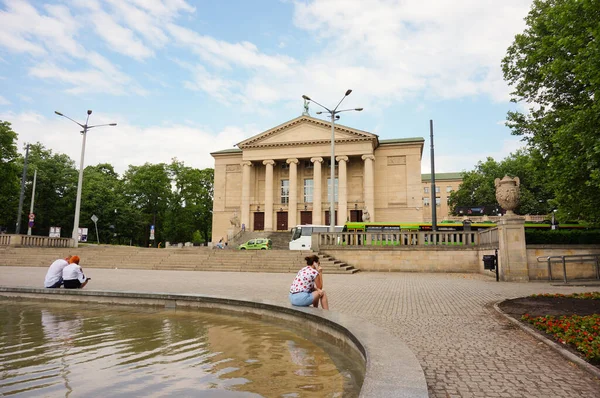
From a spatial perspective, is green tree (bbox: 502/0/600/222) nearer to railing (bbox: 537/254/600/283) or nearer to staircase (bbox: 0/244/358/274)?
railing (bbox: 537/254/600/283)

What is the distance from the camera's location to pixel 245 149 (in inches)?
2190

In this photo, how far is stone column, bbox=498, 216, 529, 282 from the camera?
16797 mm

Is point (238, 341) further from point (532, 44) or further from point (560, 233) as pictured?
point (532, 44)

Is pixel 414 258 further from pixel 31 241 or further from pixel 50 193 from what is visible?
pixel 50 193

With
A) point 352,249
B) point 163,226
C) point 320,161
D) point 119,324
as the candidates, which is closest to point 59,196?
point 163,226

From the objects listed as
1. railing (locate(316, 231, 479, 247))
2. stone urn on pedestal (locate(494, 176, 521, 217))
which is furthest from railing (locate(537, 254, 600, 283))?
railing (locate(316, 231, 479, 247))

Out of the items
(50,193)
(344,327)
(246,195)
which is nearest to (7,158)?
(50,193)

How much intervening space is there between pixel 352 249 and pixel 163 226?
49.5 m

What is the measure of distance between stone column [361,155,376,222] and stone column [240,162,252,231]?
16.1 meters

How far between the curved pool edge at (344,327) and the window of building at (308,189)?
150ft

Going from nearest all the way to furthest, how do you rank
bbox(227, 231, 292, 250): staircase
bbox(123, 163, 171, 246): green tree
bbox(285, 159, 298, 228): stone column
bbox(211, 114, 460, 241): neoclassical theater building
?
bbox(227, 231, 292, 250): staircase < bbox(211, 114, 460, 241): neoclassical theater building < bbox(285, 159, 298, 228): stone column < bbox(123, 163, 171, 246): green tree

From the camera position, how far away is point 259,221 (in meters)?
55.8

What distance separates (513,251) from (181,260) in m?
19.1

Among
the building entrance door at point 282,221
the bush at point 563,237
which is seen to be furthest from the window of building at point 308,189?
the bush at point 563,237
